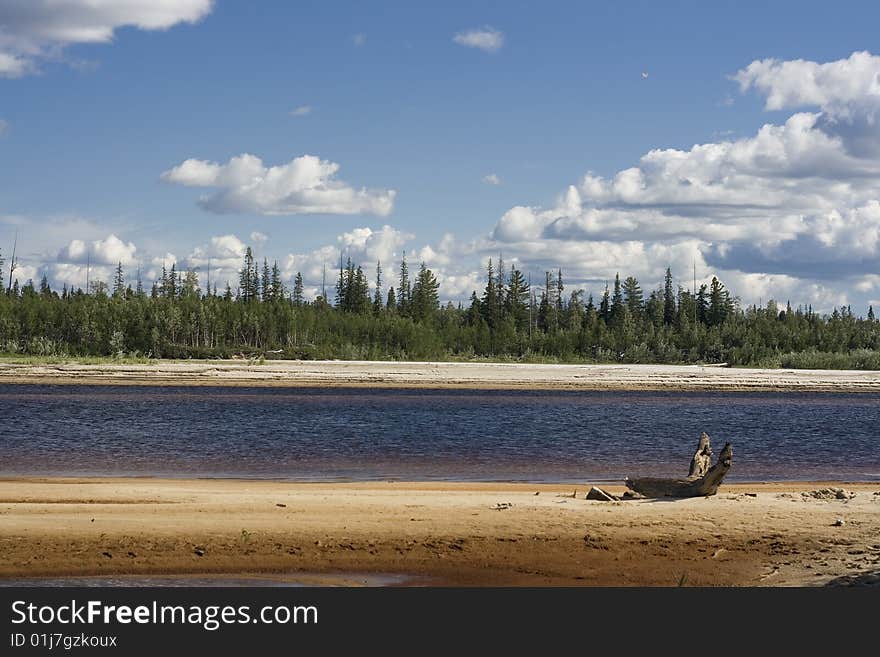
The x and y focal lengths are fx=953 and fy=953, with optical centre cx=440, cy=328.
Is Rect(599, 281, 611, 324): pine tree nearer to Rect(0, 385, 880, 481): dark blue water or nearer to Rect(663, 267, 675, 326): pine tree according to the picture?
Rect(663, 267, 675, 326): pine tree

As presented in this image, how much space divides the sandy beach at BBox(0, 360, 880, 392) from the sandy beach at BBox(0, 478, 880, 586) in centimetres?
5284

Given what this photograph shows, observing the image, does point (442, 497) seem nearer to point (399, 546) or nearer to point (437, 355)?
point (399, 546)

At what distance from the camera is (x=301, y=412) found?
46688 millimetres

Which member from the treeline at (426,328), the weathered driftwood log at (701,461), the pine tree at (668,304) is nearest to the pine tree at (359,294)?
the treeline at (426,328)

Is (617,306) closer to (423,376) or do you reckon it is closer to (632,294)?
(632,294)

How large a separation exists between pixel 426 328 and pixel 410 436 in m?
75.2

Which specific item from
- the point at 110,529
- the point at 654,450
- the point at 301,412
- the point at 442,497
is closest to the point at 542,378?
the point at 301,412

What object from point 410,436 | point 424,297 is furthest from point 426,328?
point 410,436

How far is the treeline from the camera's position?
314 ft

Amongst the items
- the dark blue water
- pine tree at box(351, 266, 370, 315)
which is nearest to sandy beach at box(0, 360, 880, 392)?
A: the dark blue water

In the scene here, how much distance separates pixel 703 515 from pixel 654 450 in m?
16.8

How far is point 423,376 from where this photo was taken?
76.7 metres

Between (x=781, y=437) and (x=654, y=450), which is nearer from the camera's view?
(x=654, y=450)

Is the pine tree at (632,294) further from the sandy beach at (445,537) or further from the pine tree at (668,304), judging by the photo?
the sandy beach at (445,537)
